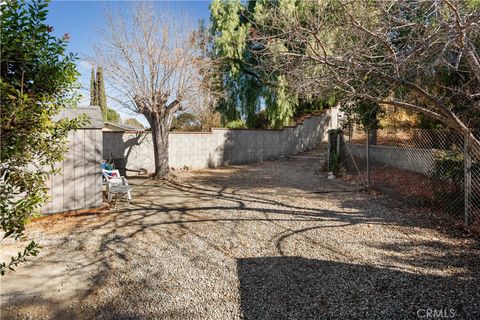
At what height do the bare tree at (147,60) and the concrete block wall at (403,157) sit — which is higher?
the bare tree at (147,60)

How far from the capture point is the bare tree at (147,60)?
8891mm

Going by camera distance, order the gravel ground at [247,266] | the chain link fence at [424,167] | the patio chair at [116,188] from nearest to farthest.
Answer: the gravel ground at [247,266]
the chain link fence at [424,167]
the patio chair at [116,188]

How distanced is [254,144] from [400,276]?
11.5 meters

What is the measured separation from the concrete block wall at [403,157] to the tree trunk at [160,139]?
645 centimetres

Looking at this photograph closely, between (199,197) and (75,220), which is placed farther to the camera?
(199,197)

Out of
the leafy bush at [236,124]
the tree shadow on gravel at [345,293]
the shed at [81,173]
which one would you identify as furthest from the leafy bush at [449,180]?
the leafy bush at [236,124]

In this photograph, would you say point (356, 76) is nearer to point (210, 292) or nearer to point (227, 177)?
point (210, 292)

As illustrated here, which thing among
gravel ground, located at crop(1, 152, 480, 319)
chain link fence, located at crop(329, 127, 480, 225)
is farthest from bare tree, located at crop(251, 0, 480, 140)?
gravel ground, located at crop(1, 152, 480, 319)

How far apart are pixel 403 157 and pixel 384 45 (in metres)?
5.04

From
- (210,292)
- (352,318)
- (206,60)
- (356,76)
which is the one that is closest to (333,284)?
(352,318)

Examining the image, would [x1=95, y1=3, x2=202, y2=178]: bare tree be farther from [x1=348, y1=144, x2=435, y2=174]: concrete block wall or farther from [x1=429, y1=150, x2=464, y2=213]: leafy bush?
[x1=429, y1=150, x2=464, y2=213]: leafy bush

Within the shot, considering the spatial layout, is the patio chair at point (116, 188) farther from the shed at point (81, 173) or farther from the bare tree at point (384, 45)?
the bare tree at point (384, 45)

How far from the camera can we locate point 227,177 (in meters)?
10.1

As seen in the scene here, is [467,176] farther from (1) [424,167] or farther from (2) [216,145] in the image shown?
(2) [216,145]
